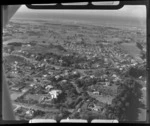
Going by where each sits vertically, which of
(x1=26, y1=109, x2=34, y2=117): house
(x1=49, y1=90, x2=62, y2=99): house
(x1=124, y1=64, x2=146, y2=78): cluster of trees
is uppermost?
(x1=124, y1=64, x2=146, y2=78): cluster of trees

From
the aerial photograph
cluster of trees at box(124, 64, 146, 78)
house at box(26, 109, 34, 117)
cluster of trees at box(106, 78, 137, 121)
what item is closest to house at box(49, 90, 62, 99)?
Result: the aerial photograph

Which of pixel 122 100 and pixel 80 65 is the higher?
pixel 80 65

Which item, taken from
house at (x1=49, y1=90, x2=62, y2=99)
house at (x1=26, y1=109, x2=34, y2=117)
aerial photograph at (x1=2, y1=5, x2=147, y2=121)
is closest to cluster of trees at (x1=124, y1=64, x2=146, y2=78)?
aerial photograph at (x1=2, y1=5, x2=147, y2=121)

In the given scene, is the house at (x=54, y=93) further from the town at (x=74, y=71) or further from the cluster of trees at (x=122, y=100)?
the cluster of trees at (x=122, y=100)

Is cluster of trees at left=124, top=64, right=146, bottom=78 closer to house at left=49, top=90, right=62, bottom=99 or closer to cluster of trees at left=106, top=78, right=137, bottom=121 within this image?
cluster of trees at left=106, top=78, right=137, bottom=121

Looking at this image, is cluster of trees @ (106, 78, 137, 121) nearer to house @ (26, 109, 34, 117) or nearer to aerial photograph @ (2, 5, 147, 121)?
aerial photograph @ (2, 5, 147, 121)

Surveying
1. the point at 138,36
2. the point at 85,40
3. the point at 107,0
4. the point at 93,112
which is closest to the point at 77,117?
the point at 93,112

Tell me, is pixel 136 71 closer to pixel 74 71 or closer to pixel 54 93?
pixel 74 71

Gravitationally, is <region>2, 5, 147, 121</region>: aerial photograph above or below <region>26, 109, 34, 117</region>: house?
above

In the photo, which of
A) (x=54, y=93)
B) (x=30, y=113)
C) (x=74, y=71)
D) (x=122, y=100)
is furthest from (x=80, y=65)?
(x=30, y=113)
